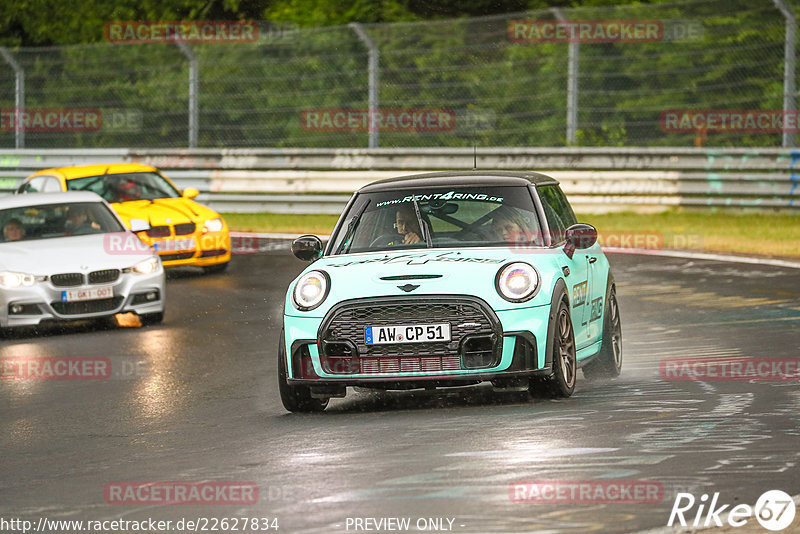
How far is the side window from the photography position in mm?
10156

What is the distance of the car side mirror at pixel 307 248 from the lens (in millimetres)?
10120

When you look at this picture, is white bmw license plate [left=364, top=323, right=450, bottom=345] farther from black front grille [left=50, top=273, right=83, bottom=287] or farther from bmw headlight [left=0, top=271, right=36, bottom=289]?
bmw headlight [left=0, top=271, right=36, bottom=289]

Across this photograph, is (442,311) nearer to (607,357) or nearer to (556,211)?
(556,211)

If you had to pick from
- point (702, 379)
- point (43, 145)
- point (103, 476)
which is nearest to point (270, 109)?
point (43, 145)

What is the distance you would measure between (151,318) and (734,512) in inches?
370

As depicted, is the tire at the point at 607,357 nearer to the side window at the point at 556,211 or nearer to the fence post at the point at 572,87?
the side window at the point at 556,211

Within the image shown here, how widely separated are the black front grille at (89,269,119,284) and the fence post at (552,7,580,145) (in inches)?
433

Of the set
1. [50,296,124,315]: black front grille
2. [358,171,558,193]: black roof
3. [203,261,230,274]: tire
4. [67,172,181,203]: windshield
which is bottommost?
[203,261,230,274]: tire

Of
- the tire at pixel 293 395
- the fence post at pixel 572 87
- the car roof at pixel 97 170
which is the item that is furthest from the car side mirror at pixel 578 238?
the fence post at pixel 572 87

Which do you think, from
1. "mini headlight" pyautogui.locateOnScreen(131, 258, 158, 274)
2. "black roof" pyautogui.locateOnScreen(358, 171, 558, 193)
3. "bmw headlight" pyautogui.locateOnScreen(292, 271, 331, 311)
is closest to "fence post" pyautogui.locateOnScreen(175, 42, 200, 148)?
"mini headlight" pyautogui.locateOnScreen(131, 258, 158, 274)

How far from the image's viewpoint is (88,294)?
14.4 meters

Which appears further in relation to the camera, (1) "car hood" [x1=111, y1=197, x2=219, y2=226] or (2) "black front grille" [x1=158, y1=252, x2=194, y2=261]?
(1) "car hood" [x1=111, y1=197, x2=219, y2=226]

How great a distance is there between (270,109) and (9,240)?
13.7 meters

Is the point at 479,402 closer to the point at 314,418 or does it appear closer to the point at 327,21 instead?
the point at 314,418
